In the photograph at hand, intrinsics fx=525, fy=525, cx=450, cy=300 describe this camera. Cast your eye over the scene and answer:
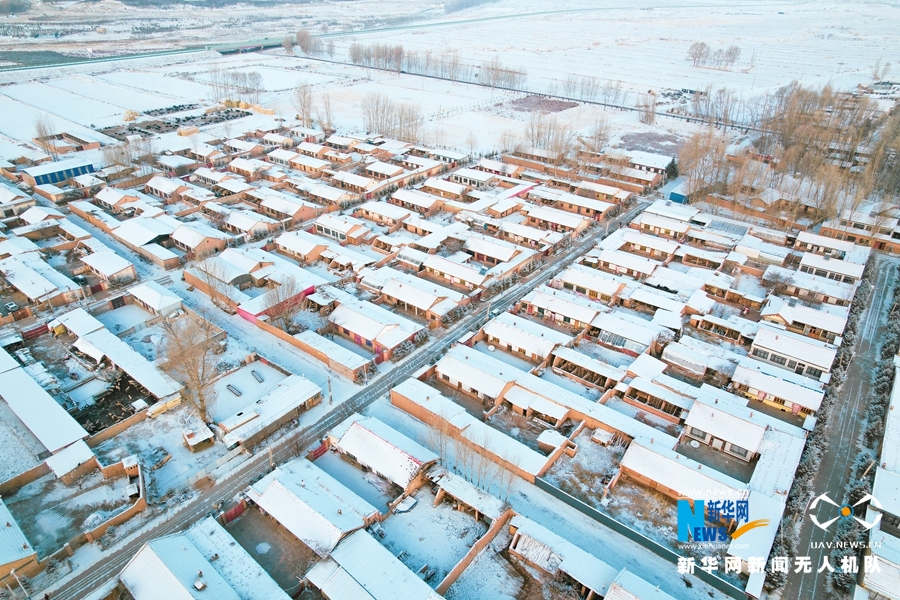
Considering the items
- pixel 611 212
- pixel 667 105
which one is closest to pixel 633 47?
pixel 667 105

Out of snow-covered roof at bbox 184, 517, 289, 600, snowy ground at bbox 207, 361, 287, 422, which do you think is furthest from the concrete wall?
snowy ground at bbox 207, 361, 287, 422

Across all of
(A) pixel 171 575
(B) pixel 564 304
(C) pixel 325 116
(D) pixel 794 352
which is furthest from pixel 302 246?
(C) pixel 325 116

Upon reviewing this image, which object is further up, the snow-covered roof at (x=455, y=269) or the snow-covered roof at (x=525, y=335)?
the snow-covered roof at (x=455, y=269)

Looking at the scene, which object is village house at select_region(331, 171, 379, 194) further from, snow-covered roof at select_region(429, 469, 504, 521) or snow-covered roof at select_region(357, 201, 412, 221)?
snow-covered roof at select_region(429, 469, 504, 521)

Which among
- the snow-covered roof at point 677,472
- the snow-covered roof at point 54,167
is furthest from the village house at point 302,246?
the snow-covered roof at point 54,167

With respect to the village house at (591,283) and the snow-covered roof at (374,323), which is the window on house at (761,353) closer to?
the village house at (591,283)

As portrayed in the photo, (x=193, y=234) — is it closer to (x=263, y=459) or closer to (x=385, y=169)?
(x=385, y=169)

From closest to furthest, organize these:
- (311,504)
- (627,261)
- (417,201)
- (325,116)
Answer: (311,504) < (627,261) < (417,201) < (325,116)
